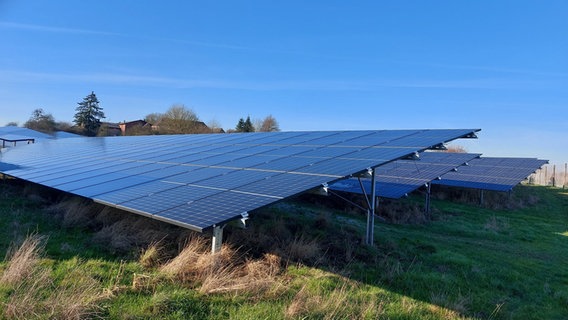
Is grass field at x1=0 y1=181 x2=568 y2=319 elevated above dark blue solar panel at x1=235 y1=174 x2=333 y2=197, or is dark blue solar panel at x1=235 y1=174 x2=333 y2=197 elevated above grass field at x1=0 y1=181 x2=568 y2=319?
dark blue solar panel at x1=235 y1=174 x2=333 y2=197

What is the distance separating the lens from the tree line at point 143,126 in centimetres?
6241

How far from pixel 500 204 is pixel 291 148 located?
17410mm

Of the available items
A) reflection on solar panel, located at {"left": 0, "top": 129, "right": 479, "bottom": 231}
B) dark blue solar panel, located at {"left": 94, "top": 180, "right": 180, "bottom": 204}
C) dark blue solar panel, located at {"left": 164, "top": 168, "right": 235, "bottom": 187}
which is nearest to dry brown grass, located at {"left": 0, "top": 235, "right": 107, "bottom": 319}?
reflection on solar panel, located at {"left": 0, "top": 129, "right": 479, "bottom": 231}

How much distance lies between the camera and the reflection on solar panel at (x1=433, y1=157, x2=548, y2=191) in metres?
24.0

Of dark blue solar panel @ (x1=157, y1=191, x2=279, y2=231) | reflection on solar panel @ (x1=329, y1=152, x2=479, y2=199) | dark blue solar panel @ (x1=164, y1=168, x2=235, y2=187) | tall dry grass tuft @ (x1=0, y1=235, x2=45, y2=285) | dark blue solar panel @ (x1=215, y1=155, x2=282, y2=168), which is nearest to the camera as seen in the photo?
tall dry grass tuft @ (x1=0, y1=235, x2=45, y2=285)

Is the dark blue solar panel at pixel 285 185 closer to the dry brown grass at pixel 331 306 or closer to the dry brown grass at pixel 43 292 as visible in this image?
the dry brown grass at pixel 331 306

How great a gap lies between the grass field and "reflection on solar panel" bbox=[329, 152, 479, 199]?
5.01m

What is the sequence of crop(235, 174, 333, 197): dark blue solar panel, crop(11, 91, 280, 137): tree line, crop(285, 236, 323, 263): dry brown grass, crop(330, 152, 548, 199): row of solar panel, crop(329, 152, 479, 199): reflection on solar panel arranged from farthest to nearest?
crop(11, 91, 280, 137): tree line → crop(330, 152, 548, 199): row of solar panel → crop(329, 152, 479, 199): reflection on solar panel → crop(285, 236, 323, 263): dry brown grass → crop(235, 174, 333, 197): dark blue solar panel

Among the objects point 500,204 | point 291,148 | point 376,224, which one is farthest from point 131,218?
point 500,204

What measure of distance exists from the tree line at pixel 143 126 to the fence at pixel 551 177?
45.1 m

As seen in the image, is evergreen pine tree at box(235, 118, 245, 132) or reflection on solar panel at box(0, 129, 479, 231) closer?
reflection on solar panel at box(0, 129, 479, 231)

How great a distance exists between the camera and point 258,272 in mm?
7156

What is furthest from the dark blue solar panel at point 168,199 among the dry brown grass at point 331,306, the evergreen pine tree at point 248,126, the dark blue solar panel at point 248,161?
the evergreen pine tree at point 248,126

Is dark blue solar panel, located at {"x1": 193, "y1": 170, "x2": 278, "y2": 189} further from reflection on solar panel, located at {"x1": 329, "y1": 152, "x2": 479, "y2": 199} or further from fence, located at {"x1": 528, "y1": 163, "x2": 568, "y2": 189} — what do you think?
fence, located at {"x1": 528, "y1": 163, "x2": 568, "y2": 189}
